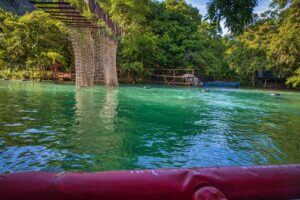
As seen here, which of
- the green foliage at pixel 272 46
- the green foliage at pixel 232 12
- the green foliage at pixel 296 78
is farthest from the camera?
the green foliage at pixel 296 78

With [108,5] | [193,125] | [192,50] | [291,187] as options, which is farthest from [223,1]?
[192,50]

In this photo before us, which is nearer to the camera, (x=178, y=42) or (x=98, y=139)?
(x=98, y=139)

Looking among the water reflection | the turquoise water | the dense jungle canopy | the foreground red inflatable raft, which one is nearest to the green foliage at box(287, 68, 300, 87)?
the dense jungle canopy

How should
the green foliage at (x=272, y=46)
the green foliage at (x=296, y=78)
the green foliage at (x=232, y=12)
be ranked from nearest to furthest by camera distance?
the green foliage at (x=232, y=12)
the green foliage at (x=272, y=46)
the green foliage at (x=296, y=78)

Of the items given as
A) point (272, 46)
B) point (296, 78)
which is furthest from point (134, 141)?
point (296, 78)

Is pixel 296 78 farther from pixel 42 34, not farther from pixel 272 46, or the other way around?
pixel 42 34

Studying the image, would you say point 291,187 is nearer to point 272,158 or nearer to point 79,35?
point 272,158

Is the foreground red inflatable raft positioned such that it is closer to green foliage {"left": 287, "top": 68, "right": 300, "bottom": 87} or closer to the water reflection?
the water reflection

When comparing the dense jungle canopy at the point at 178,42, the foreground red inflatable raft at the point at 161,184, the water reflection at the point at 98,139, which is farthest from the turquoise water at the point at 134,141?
the dense jungle canopy at the point at 178,42

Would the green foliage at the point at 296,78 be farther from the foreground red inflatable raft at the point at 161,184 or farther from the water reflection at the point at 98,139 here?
the foreground red inflatable raft at the point at 161,184

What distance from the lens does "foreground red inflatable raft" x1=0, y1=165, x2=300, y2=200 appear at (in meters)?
1.76

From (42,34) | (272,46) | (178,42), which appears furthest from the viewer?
(178,42)

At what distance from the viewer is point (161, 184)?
1.90 m

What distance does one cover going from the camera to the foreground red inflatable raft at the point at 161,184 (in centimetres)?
176
